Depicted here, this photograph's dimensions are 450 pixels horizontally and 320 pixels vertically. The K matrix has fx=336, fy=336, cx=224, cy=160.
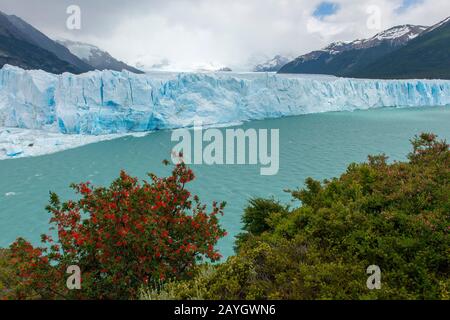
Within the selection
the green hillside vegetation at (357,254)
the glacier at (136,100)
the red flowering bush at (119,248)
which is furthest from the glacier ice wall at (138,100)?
the green hillside vegetation at (357,254)

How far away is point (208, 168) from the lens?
23.2m

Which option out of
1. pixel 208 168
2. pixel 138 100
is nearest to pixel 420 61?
pixel 138 100

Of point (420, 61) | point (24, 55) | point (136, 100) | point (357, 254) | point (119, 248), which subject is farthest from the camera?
point (420, 61)

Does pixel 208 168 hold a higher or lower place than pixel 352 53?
lower

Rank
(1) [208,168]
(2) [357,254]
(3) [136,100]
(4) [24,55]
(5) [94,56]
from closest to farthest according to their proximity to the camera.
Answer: (2) [357,254], (1) [208,168], (3) [136,100], (4) [24,55], (5) [94,56]

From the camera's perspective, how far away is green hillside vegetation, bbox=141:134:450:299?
322 cm

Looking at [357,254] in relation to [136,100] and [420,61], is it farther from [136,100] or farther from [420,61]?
[420,61]

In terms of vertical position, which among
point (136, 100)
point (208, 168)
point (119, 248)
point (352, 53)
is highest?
point (352, 53)

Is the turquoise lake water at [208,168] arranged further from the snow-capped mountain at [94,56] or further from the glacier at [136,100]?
the snow-capped mountain at [94,56]

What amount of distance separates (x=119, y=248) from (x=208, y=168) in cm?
1925

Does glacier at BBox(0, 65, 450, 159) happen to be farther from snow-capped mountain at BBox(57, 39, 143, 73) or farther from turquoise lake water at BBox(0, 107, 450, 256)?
snow-capped mountain at BBox(57, 39, 143, 73)

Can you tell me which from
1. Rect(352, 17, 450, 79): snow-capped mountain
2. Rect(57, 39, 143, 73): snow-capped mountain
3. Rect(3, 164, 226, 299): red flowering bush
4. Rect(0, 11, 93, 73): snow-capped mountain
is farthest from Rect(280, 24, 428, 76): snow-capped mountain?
Rect(3, 164, 226, 299): red flowering bush

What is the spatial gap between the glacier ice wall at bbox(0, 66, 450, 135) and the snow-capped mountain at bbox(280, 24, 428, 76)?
9997cm

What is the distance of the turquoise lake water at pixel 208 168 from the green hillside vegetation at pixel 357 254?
7645 millimetres
